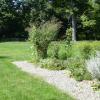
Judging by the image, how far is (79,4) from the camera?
50.9 m

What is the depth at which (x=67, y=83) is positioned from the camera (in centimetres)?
1188

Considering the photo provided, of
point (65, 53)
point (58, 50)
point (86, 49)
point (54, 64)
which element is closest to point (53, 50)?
point (58, 50)

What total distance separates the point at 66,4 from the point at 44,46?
32078 mm

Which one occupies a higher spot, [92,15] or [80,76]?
[80,76]

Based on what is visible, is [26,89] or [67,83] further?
[67,83]

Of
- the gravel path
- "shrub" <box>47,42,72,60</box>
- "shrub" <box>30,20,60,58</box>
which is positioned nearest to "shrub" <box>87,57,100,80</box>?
the gravel path

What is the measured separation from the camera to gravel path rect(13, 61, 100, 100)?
32.7 ft

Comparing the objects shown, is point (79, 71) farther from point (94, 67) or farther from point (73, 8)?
point (73, 8)

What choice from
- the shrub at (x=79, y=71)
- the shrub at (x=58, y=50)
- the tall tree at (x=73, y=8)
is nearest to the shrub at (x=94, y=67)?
the shrub at (x=79, y=71)

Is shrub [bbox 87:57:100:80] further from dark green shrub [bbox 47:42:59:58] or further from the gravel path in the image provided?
dark green shrub [bbox 47:42:59:58]

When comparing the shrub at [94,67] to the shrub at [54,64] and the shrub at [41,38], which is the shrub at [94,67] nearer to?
the shrub at [54,64]

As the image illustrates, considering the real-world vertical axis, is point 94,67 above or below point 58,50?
above

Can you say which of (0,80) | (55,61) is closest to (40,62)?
(55,61)

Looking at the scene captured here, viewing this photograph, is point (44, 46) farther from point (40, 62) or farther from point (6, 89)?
point (6, 89)
